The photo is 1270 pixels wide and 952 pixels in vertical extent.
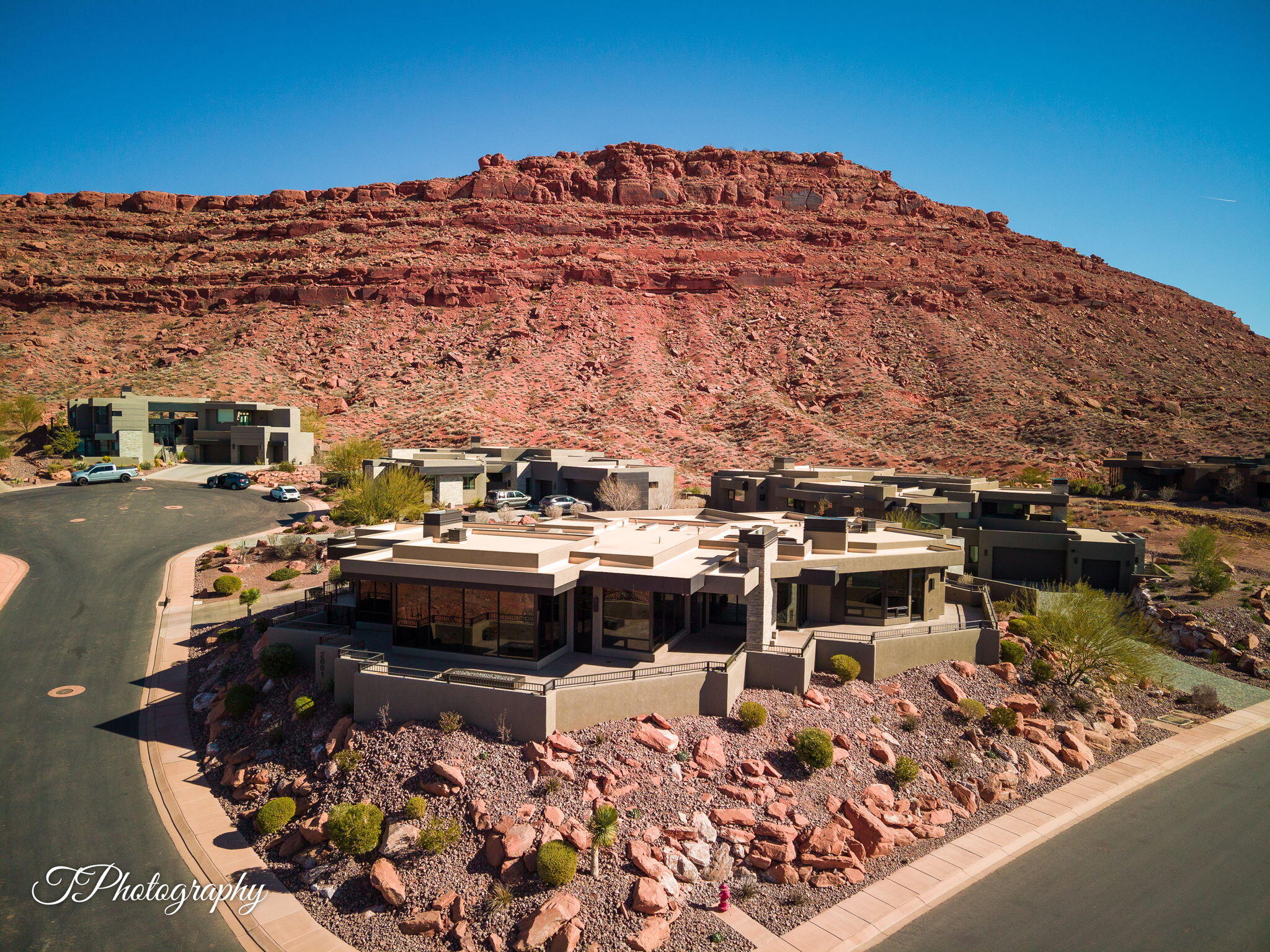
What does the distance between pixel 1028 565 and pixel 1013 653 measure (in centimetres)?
1300

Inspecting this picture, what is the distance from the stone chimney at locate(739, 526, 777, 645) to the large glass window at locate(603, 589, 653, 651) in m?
3.58

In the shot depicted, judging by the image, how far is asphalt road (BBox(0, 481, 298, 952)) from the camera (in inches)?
597

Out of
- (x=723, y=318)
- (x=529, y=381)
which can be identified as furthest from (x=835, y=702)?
(x=723, y=318)

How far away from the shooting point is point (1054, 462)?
214 feet

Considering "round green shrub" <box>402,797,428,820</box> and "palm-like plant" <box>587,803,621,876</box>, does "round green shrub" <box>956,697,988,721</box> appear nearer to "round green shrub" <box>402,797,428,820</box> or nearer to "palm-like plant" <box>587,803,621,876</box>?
"palm-like plant" <box>587,803,621,876</box>

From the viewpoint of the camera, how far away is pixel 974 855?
731 inches

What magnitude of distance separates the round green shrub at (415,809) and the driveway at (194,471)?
4676 cm

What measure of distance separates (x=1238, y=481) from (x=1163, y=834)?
165 ft

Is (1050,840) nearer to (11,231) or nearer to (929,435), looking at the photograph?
(929,435)

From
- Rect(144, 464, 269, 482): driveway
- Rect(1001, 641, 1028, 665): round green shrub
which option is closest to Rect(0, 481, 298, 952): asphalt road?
Rect(144, 464, 269, 482): driveway

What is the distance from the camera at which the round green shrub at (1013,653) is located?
27875 mm

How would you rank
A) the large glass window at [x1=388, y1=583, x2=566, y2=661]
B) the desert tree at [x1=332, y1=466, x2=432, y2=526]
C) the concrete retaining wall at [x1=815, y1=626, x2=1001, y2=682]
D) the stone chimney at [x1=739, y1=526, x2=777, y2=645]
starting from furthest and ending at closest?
the desert tree at [x1=332, y1=466, x2=432, y2=526]
the concrete retaining wall at [x1=815, y1=626, x2=1001, y2=682]
the stone chimney at [x1=739, y1=526, x2=777, y2=645]
the large glass window at [x1=388, y1=583, x2=566, y2=661]

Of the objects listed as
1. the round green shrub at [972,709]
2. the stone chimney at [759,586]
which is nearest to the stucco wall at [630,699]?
the stone chimney at [759,586]

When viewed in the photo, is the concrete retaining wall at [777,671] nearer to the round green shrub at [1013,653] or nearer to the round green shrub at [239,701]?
the round green shrub at [1013,653]
